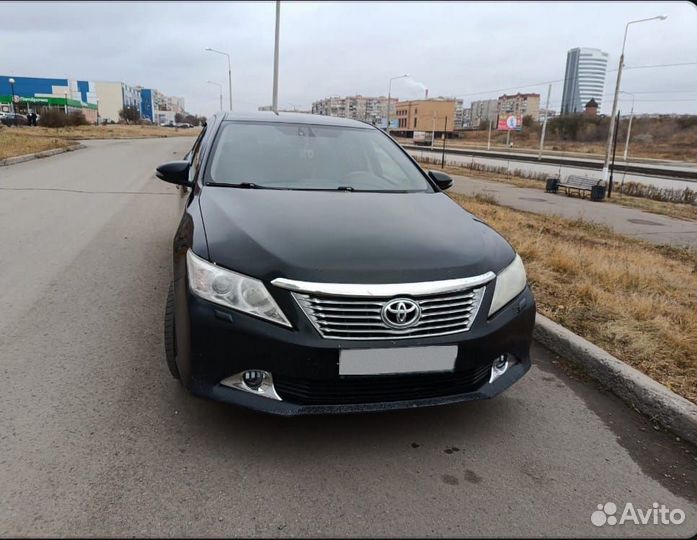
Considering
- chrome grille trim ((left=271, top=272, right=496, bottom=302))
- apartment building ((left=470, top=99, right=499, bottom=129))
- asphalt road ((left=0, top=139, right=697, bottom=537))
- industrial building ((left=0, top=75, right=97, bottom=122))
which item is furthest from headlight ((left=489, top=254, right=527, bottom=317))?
apartment building ((left=470, top=99, right=499, bottom=129))

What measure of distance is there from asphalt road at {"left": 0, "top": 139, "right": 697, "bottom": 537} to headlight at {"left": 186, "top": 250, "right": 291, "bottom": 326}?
70cm

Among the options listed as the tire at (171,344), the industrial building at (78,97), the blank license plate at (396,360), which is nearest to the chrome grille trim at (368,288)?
the blank license plate at (396,360)

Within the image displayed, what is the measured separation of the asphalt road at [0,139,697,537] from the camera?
7.25 feet

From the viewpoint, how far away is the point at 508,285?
2.79 m

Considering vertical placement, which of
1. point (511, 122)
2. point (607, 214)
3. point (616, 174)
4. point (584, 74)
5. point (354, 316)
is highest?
point (584, 74)

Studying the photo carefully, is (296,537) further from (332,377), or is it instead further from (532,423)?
(532,423)

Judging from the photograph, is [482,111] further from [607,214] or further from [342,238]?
[342,238]

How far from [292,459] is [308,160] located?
225 cm

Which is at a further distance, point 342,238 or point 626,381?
point 626,381

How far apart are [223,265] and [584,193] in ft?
58.4

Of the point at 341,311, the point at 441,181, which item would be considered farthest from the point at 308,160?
the point at 341,311

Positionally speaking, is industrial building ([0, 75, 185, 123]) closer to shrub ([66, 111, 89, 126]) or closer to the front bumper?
shrub ([66, 111, 89, 126])

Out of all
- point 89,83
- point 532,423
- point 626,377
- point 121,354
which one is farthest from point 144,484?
point 89,83

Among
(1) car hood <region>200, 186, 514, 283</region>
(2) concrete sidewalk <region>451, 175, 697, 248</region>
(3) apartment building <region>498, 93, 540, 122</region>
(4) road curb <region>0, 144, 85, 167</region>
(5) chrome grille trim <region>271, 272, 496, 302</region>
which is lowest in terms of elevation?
(2) concrete sidewalk <region>451, 175, 697, 248</region>
